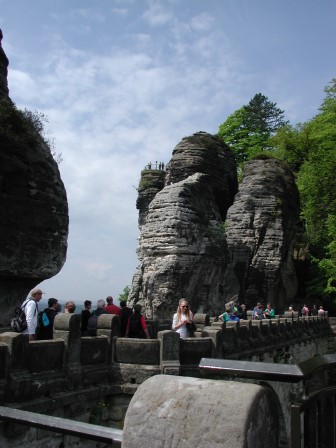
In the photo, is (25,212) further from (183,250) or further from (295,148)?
(295,148)

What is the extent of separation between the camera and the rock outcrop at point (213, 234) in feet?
87.9

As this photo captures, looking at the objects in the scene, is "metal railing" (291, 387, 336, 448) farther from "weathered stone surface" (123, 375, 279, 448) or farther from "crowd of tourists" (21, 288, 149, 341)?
"crowd of tourists" (21, 288, 149, 341)

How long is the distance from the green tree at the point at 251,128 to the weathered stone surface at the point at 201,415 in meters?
50.2

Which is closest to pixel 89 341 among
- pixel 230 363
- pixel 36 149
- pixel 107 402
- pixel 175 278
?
pixel 107 402

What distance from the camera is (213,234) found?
28.5 metres

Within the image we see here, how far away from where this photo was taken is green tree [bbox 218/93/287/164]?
188 ft

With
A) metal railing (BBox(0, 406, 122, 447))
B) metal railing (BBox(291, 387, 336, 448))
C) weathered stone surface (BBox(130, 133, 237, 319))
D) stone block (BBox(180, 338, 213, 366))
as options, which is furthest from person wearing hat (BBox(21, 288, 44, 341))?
weathered stone surface (BBox(130, 133, 237, 319))

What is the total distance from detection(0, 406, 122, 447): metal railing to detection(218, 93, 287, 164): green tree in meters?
49.7

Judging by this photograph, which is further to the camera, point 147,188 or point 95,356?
point 147,188

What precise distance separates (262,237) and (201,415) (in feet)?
120

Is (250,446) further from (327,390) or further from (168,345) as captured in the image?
(168,345)

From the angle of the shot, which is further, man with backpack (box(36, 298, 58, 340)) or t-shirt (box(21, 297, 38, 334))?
man with backpack (box(36, 298, 58, 340))

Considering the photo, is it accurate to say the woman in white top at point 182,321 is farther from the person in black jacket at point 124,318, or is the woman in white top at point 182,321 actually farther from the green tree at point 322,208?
→ the green tree at point 322,208

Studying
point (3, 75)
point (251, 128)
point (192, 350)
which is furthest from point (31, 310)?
point (251, 128)
